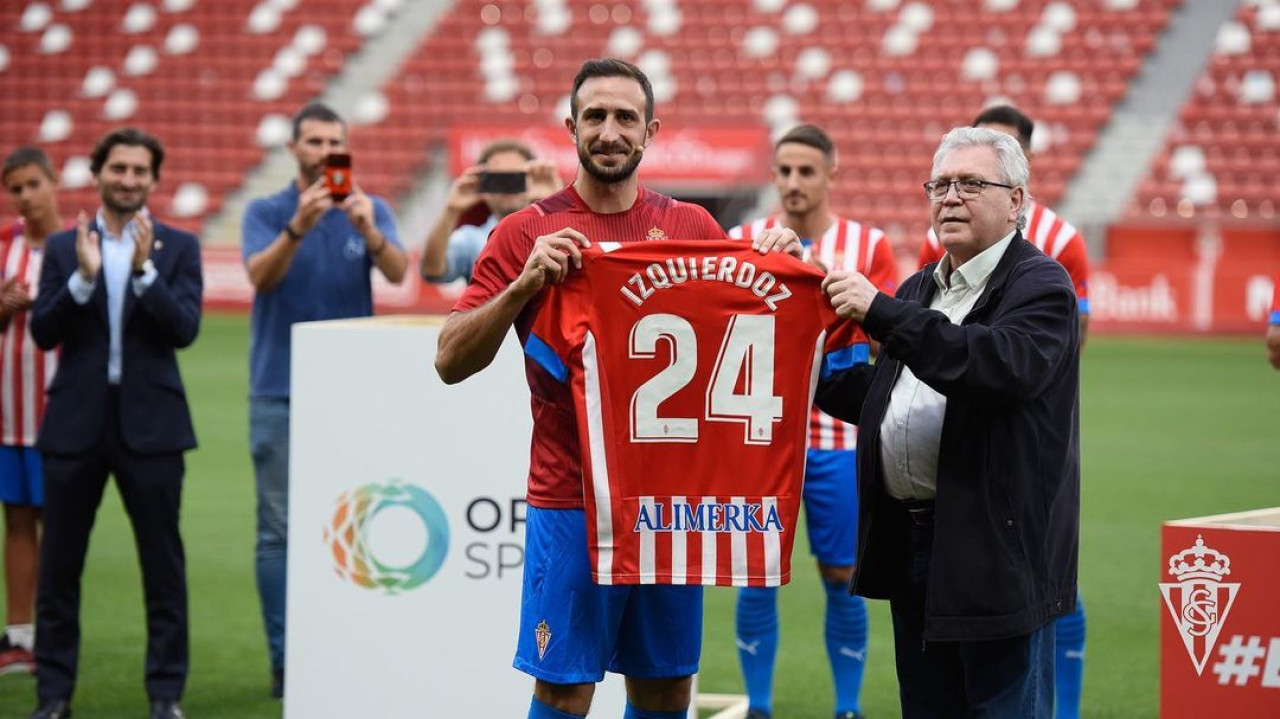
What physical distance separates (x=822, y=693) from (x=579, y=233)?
3.05m

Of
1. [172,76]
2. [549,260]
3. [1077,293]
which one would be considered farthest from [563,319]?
[172,76]

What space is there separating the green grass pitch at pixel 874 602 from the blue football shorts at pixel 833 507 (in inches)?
25.5

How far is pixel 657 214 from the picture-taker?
3.75 m

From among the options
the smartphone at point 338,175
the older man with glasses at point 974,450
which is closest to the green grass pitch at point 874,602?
the smartphone at point 338,175

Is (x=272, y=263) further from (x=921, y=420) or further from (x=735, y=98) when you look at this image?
(x=735, y=98)

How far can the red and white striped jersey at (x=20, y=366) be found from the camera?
6324 millimetres

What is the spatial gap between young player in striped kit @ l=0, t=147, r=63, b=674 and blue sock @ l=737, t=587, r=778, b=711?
287 cm

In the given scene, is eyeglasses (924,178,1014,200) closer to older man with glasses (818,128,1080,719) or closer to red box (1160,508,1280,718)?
older man with glasses (818,128,1080,719)

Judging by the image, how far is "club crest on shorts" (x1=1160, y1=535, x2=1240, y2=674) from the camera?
3.78 m

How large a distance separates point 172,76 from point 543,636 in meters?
25.0

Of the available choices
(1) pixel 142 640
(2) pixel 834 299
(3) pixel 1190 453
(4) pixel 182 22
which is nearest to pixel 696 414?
(2) pixel 834 299

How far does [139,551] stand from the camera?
5.36 m

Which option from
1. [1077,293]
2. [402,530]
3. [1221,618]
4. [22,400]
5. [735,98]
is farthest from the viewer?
[735,98]

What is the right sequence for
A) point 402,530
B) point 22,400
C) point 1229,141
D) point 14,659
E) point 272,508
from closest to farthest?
point 402,530 → point 272,508 → point 14,659 → point 22,400 → point 1229,141
